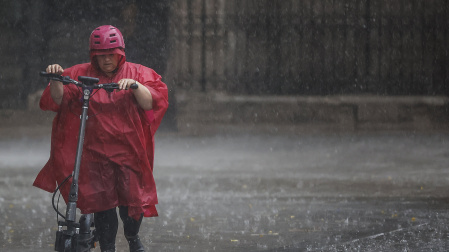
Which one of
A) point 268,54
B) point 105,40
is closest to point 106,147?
point 105,40

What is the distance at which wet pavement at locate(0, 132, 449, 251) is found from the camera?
23.9 ft

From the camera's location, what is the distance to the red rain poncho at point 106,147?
18.5 ft

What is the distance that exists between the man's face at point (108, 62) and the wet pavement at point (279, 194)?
166cm

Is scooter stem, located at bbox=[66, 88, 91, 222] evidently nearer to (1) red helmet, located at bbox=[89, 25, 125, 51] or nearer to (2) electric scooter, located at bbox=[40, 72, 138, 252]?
(2) electric scooter, located at bbox=[40, 72, 138, 252]

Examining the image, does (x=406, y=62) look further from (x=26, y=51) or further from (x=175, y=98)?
(x=26, y=51)

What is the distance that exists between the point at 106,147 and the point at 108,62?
481 millimetres

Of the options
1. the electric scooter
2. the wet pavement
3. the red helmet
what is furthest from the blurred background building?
the electric scooter

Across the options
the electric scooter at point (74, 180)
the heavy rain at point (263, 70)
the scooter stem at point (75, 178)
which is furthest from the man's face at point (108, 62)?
the heavy rain at point (263, 70)

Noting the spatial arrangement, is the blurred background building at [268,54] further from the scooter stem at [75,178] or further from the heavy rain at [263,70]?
the scooter stem at [75,178]

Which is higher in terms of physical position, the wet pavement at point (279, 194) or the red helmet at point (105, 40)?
the red helmet at point (105, 40)

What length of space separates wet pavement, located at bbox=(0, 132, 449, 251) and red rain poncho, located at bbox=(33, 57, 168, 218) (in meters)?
1.24

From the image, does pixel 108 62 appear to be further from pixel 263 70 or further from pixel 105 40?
pixel 263 70

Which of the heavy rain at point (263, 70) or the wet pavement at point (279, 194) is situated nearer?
the wet pavement at point (279, 194)

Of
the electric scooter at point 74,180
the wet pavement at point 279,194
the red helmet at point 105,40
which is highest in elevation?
the red helmet at point 105,40
